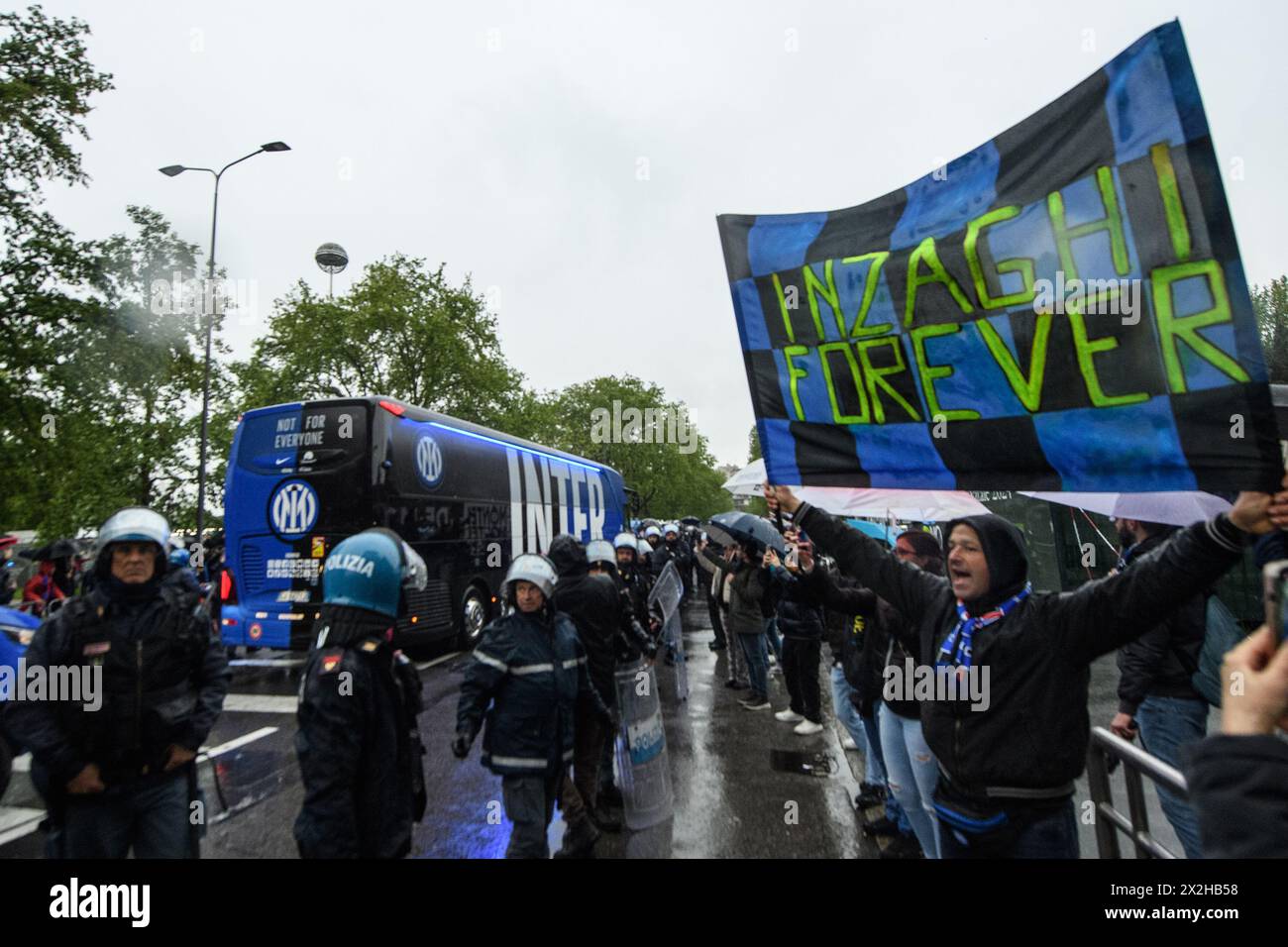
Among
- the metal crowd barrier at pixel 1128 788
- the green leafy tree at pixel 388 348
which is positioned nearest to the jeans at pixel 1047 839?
the metal crowd barrier at pixel 1128 788

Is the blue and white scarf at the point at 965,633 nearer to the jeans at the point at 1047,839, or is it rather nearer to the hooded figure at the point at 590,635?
the jeans at the point at 1047,839

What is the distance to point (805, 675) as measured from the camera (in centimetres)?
641

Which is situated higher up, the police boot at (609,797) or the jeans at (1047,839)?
the jeans at (1047,839)

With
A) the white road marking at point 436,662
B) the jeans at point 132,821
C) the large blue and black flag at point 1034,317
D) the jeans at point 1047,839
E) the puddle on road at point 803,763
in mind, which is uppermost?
the large blue and black flag at point 1034,317

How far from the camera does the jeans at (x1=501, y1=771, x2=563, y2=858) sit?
10.5 feet

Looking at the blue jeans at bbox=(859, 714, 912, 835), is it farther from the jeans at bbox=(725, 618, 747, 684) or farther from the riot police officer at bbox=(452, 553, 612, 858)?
the jeans at bbox=(725, 618, 747, 684)

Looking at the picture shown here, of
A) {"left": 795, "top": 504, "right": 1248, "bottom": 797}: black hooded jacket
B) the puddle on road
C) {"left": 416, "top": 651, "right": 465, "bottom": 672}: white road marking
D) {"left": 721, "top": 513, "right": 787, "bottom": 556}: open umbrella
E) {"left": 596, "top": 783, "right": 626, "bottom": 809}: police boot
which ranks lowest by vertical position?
the puddle on road

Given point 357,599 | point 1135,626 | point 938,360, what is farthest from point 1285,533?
point 357,599

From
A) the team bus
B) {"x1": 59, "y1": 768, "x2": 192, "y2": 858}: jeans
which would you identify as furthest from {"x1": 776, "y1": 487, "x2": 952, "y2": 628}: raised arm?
the team bus

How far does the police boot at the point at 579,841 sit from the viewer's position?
3793 millimetres

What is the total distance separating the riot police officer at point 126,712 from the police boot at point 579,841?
185 cm

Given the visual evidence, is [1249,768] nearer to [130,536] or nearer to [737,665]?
[130,536]

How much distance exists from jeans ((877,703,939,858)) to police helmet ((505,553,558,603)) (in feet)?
6.41
